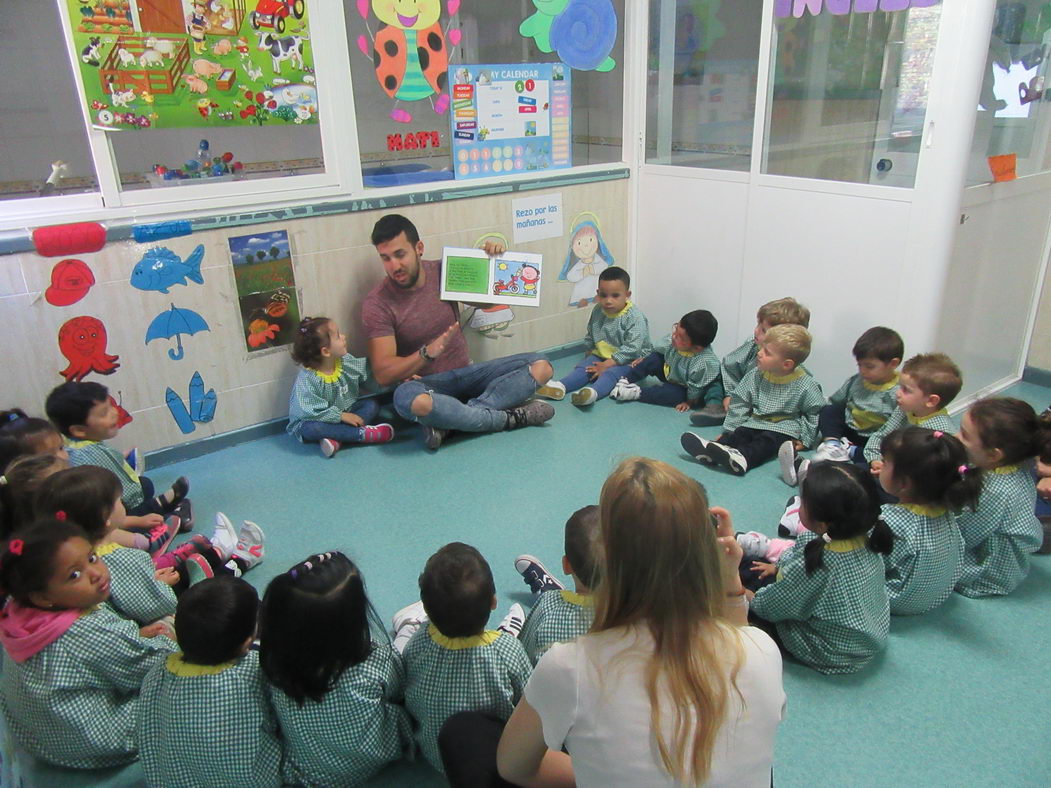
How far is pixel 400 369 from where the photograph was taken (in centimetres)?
326

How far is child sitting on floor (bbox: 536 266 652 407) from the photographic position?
371cm

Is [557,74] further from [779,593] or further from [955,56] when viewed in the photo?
[779,593]

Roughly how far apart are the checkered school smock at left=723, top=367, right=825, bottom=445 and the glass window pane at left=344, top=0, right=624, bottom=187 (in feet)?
5.68

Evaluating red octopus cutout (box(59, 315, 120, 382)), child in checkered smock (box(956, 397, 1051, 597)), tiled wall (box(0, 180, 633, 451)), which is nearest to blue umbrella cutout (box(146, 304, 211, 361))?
tiled wall (box(0, 180, 633, 451))

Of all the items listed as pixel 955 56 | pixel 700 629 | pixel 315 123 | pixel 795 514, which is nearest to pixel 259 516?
pixel 315 123

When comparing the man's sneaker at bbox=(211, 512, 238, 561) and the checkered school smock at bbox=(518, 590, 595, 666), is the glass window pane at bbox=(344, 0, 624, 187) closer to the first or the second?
the man's sneaker at bbox=(211, 512, 238, 561)

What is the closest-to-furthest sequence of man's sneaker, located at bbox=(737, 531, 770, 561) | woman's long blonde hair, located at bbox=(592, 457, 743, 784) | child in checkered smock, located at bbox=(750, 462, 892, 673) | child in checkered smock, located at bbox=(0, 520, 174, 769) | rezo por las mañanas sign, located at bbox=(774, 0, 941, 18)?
1. woman's long blonde hair, located at bbox=(592, 457, 743, 784)
2. child in checkered smock, located at bbox=(0, 520, 174, 769)
3. child in checkered smock, located at bbox=(750, 462, 892, 673)
4. man's sneaker, located at bbox=(737, 531, 770, 561)
5. rezo por las mañanas sign, located at bbox=(774, 0, 941, 18)

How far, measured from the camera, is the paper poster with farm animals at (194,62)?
8.48 feet

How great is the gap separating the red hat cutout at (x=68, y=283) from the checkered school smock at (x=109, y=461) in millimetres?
641

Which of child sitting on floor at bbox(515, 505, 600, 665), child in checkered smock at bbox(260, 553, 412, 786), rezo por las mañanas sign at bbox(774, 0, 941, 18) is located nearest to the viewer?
child in checkered smock at bbox(260, 553, 412, 786)

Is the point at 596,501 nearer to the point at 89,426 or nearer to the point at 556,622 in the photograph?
the point at 556,622

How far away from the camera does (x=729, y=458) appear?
2879 mm

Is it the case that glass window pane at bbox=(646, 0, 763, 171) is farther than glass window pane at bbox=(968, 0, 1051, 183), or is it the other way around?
glass window pane at bbox=(646, 0, 763, 171)

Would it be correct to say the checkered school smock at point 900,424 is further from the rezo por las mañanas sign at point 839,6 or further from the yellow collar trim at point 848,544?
the rezo por las mañanas sign at point 839,6
